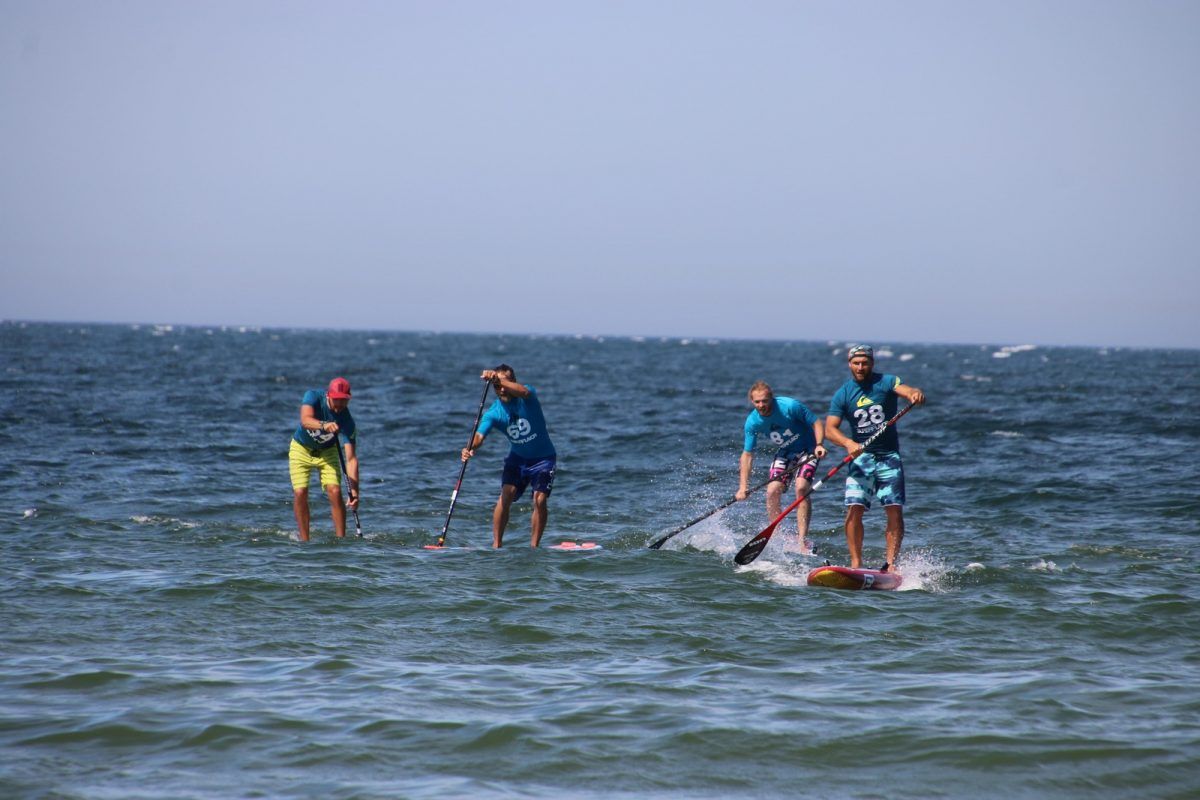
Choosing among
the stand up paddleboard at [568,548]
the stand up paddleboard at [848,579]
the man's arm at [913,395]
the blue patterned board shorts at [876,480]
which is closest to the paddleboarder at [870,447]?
the blue patterned board shorts at [876,480]

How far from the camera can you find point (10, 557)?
11469 millimetres

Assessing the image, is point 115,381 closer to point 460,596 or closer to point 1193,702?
point 460,596

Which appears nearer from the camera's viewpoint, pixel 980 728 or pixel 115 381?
pixel 980 728

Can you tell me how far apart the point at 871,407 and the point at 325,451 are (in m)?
6.19

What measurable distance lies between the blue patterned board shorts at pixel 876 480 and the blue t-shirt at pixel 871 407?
97mm

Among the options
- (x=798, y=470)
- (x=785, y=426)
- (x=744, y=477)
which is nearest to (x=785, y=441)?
(x=785, y=426)

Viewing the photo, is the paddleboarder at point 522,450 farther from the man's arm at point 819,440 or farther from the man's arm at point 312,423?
the man's arm at point 819,440

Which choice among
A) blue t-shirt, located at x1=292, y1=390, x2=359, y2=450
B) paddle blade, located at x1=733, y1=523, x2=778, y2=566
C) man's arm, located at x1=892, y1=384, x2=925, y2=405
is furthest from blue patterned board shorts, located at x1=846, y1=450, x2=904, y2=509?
blue t-shirt, located at x1=292, y1=390, x2=359, y2=450

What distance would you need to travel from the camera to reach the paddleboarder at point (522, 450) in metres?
12.7

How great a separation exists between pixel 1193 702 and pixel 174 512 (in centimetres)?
1248

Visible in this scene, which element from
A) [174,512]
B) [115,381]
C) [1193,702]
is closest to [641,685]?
[1193,702]

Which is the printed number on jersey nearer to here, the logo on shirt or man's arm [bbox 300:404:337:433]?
the logo on shirt

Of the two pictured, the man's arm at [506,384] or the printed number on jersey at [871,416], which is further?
the man's arm at [506,384]

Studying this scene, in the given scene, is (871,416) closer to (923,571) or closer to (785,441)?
(923,571)
